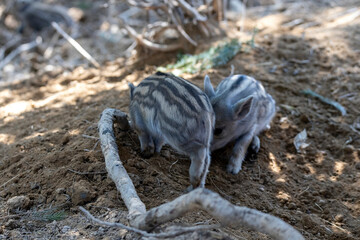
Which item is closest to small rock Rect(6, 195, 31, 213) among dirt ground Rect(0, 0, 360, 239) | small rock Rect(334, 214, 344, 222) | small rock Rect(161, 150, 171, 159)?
dirt ground Rect(0, 0, 360, 239)

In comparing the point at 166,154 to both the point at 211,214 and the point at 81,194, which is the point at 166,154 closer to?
the point at 81,194

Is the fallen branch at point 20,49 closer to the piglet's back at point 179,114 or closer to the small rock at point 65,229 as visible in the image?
the piglet's back at point 179,114

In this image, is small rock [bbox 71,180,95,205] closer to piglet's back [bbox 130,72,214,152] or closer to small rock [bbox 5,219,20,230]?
small rock [bbox 5,219,20,230]

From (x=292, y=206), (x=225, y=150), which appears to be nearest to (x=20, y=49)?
(x=225, y=150)

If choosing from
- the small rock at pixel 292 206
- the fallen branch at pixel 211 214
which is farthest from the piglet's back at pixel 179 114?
the small rock at pixel 292 206

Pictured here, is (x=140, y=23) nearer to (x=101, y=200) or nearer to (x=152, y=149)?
(x=152, y=149)

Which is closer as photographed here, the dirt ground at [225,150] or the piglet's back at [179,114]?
the dirt ground at [225,150]
